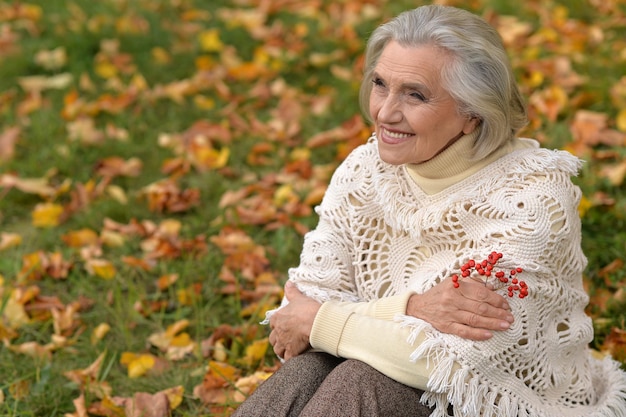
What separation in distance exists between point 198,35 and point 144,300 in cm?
288

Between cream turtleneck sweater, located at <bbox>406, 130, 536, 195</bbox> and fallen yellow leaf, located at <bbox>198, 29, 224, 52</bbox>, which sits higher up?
cream turtleneck sweater, located at <bbox>406, 130, 536, 195</bbox>

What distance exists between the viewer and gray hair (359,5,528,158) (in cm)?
237

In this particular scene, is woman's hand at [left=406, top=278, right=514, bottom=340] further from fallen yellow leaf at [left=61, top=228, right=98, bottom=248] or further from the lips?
fallen yellow leaf at [left=61, top=228, right=98, bottom=248]

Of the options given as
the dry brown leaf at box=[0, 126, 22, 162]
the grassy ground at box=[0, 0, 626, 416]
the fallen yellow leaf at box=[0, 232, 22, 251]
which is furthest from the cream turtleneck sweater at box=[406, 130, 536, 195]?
the dry brown leaf at box=[0, 126, 22, 162]

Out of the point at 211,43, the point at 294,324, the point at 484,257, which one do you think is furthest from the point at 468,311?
the point at 211,43

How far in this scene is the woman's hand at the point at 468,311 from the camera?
2.30 m

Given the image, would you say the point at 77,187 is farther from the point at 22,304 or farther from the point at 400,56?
the point at 400,56

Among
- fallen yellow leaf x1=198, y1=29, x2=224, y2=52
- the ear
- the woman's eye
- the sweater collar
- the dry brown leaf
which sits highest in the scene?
the woman's eye

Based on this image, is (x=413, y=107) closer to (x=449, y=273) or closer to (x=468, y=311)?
(x=449, y=273)

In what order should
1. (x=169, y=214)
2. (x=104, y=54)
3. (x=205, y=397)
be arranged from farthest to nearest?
(x=104, y=54), (x=169, y=214), (x=205, y=397)

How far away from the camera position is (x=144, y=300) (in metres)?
3.59

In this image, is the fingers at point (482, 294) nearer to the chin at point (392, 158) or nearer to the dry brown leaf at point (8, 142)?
the chin at point (392, 158)

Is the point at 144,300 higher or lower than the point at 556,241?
lower

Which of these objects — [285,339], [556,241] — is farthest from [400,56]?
[285,339]
